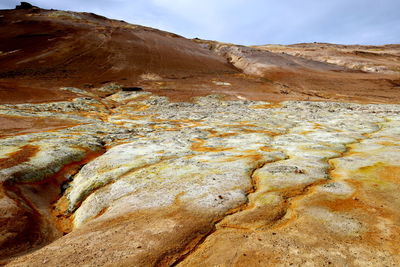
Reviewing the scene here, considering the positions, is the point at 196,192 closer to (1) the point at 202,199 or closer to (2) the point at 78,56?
(1) the point at 202,199

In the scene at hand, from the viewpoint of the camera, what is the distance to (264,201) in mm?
6895

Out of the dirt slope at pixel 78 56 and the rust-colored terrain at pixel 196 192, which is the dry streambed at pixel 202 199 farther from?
the dirt slope at pixel 78 56

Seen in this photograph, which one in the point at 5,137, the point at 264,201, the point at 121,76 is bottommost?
the point at 5,137

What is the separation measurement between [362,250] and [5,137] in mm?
17999

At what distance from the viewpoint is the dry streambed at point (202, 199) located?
16.0ft

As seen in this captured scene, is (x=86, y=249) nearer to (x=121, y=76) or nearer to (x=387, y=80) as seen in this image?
(x=121, y=76)

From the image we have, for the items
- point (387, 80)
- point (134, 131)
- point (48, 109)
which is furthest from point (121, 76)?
point (387, 80)

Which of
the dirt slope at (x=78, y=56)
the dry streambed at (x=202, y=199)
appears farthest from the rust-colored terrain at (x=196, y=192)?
the dirt slope at (x=78, y=56)

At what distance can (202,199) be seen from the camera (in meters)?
7.14

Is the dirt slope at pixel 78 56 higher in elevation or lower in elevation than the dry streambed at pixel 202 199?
higher

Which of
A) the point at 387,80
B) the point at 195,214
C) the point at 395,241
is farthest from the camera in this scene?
the point at 387,80

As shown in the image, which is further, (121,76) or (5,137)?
(121,76)

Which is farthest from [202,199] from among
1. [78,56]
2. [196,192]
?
[78,56]

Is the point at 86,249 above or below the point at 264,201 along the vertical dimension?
below
